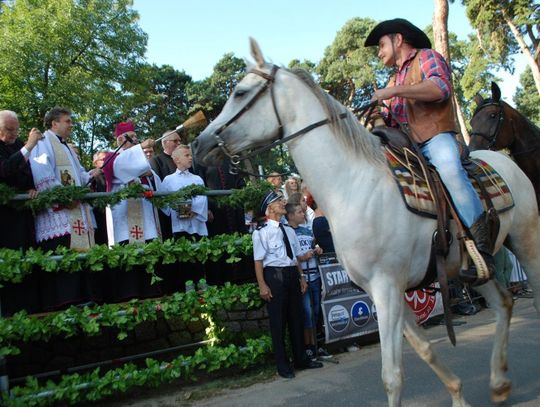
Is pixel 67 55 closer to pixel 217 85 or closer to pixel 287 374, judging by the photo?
pixel 217 85

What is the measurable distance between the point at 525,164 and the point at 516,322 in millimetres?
2939

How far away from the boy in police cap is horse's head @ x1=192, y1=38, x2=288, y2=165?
8.48ft

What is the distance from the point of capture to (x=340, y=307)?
726 centimetres

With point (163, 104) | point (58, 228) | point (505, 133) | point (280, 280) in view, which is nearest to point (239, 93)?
point (58, 228)

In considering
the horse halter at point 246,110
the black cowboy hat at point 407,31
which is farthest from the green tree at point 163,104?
the horse halter at point 246,110

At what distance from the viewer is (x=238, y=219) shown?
7.15 m

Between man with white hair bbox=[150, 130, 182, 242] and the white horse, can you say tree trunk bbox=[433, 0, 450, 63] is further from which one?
the white horse

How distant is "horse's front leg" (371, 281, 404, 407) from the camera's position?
11.1 feet

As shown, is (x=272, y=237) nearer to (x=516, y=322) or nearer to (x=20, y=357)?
(x=20, y=357)

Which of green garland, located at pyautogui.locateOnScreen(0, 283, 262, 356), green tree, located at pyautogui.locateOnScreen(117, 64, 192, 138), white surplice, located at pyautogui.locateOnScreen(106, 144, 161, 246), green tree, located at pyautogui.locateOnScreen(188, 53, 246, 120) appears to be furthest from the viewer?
green tree, located at pyautogui.locateOnScreen(188, 53, 246, 120)

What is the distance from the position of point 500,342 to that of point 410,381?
113 cm

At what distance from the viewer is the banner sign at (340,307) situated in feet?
23.4

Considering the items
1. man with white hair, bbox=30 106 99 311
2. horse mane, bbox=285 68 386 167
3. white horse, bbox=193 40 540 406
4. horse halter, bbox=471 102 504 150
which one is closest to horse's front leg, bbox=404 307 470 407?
white horse, bbox=193 40 540 406

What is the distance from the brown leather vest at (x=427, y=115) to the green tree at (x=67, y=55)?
2072 cm
